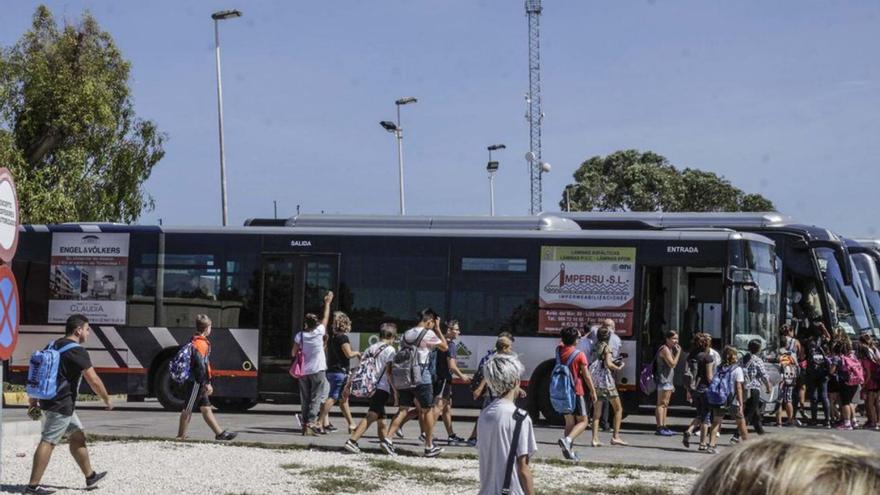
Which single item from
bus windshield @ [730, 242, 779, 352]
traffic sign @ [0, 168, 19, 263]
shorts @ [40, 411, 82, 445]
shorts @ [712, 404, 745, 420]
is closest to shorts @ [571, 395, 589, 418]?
shorts @ [712, 404, 745, 420]

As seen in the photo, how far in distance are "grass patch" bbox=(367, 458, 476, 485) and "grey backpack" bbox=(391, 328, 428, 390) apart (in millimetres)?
1203

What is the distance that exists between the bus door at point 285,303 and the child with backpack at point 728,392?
24.8 feet

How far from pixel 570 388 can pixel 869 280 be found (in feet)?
46.9

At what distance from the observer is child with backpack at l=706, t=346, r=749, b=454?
17.2m

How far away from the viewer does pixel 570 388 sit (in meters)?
15.7

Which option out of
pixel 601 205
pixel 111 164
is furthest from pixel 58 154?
pixel 601 205

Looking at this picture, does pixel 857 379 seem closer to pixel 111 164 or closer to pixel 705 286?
pixel 705 286

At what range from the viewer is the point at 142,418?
21.0 meters

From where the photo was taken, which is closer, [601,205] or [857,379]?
[857,379]

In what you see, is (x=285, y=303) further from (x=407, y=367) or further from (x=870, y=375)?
(x=870, y=375)

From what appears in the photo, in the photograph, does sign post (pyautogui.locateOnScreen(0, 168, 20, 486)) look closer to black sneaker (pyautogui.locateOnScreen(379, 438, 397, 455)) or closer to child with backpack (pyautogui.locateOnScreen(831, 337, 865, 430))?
black sneaker (pyautogui.locateOnScreen(379, 438, 397, 455))

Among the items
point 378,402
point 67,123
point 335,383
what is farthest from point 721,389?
point 67,123

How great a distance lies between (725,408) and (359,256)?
7.62 m

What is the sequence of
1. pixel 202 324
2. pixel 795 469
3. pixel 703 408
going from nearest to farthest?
pixel 795 469, pixel 202 324, pixel 703 408
